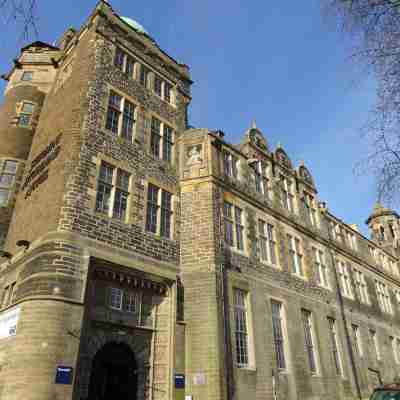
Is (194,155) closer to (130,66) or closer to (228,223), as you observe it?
(228,223)

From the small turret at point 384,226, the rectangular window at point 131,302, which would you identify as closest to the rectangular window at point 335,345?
the rectangular window at point 131,302

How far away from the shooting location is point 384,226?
4388 centimetres

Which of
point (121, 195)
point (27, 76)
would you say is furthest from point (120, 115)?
point (27, 76)

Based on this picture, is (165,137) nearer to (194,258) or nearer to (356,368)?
(194,258)

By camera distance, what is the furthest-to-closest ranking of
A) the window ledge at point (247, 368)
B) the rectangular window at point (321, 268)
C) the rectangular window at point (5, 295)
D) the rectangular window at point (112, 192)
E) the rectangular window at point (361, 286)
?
1. the rectangular window at point (361, 286)
2. the rectangular window at point (321, 268)
3. the window ledge at point (247, 368)
4. the rectangular window at point (112, 192)
5. the rectangular window at point (5, 295)

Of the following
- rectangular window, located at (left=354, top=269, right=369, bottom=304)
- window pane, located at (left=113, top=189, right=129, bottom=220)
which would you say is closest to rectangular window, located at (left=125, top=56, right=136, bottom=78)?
window pane, located at (left=113, top=189, right=129, bottom=220)

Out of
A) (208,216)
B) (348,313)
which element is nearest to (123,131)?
(208,216)

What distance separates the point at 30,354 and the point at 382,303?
29730mm

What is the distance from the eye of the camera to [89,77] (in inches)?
643

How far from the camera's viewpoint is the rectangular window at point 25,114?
20250 millimetres

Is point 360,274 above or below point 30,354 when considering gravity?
above

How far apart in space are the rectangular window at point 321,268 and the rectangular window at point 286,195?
3163 mm

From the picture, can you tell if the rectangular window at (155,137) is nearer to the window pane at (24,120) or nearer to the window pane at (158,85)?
the window pane at (158,85)

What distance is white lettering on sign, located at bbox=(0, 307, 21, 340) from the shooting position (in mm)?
11594
